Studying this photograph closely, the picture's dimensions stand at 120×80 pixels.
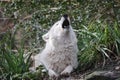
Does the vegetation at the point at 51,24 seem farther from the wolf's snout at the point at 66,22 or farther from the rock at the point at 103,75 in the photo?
the wolf's snout at the point at 66,22

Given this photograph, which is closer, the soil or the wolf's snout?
the wolf's snout

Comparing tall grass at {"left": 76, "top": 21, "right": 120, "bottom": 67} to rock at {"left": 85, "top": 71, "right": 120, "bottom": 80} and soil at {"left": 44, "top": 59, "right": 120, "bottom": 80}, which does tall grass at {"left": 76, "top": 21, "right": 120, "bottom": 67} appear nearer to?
soil at {"left": 44, "top": 59, "right": 120, "bottom": 80}

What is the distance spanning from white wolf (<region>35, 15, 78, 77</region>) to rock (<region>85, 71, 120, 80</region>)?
1.53 ft

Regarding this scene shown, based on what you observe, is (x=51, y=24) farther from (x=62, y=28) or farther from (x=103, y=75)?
(x=103, y=75)

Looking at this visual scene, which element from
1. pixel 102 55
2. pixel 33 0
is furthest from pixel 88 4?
pixel 102 55

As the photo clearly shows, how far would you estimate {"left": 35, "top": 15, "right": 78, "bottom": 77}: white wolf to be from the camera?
7.20 metres

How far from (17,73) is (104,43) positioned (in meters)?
1.73

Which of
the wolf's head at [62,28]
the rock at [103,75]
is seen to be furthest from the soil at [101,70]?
the wolf's head at [62,28]

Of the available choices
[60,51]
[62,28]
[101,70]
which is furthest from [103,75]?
[62,28]

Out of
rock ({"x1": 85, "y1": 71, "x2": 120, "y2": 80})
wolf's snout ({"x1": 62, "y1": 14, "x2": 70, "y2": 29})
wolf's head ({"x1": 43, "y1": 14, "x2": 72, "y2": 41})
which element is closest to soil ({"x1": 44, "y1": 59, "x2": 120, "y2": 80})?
rock ({"x1": 85, "y1": 71, "x2": 120, "y2": 80})

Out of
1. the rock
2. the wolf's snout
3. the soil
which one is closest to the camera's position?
the rock

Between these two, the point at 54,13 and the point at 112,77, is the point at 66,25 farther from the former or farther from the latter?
the point at 54,13

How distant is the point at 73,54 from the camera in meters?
7.32

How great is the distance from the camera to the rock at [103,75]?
22.3 feet
